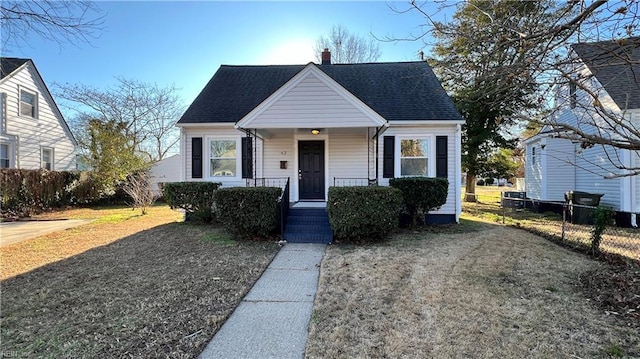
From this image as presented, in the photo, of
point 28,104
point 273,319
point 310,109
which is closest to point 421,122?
point 310,109

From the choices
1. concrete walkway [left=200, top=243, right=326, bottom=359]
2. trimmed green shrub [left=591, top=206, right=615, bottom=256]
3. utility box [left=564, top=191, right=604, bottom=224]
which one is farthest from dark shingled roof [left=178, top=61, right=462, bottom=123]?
concrete walkway [left=200, top=243, right=326, bottom=359]

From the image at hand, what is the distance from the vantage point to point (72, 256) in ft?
21.4

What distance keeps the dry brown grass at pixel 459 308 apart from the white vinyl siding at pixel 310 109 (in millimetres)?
3616

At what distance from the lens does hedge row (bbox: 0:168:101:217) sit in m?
12.0

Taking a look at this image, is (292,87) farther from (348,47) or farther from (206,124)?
(348,47)

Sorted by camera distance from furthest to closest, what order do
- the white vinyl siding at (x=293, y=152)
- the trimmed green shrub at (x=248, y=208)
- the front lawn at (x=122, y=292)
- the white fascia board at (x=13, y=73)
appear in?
the white fascia board at (x=13, y=73), the white vinyl siding at (x=293, y=152), the trimmed green shrub at (x=248, y=208), the front lawn at (x=122, y=292)

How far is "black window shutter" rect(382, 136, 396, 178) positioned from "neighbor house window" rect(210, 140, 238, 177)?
4.97 meters

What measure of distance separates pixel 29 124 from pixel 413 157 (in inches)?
698

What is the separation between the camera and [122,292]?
4.50 meters

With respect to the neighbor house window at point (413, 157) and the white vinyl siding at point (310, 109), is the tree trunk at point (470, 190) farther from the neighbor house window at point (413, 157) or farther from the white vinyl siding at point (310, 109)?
the white vinyl siding at point (310, 109)

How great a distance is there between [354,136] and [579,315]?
7560 mm

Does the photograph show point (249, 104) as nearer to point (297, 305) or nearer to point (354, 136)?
point (354, 136)

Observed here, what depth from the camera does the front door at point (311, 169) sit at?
10.5 meters

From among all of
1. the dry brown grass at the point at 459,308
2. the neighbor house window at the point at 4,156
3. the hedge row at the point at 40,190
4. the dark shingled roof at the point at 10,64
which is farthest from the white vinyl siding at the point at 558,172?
the dark shingled roof at the point at 10,64
